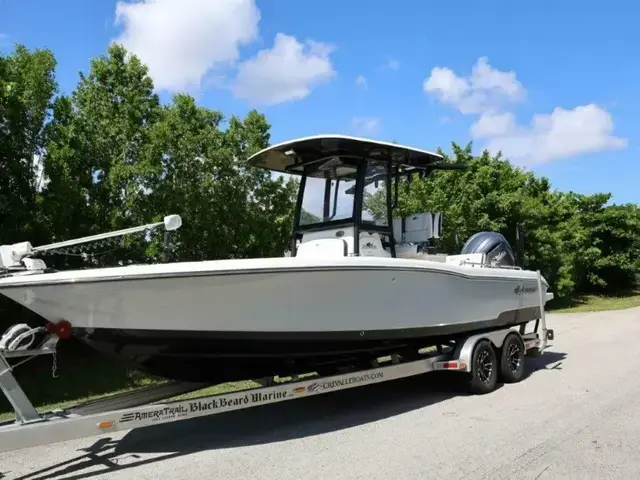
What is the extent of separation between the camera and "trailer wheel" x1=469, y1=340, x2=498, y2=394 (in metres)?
7.03

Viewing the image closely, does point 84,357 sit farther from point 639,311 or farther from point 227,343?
point 639,311

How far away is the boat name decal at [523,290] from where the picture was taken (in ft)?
27.0

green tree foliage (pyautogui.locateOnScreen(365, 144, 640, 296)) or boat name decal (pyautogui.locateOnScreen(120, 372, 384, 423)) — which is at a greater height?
green tree foliage (pyautogui.locateOnScreen(365, 144, 640, 296))

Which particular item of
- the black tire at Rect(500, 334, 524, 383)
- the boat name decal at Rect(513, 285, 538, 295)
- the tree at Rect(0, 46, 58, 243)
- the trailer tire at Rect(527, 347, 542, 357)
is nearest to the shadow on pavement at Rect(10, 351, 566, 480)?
the black tire at Rect(500, 334, 524, 383)

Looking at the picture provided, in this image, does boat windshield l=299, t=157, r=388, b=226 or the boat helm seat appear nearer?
the boat helm seat

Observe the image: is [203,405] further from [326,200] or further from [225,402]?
[326,200]

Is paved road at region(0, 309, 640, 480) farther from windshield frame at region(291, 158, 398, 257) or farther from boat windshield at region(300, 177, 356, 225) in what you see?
boat windshield at region(300, 177, 356, 225)

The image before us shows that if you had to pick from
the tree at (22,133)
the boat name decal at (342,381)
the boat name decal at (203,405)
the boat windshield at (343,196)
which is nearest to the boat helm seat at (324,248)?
the boat windshield at (343,196)

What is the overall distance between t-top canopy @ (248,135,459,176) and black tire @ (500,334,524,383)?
8.51 ft

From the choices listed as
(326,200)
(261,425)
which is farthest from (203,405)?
(326,200)

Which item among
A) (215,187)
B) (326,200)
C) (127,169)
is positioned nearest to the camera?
(326,200)

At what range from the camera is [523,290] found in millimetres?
8438

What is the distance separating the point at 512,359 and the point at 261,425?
148 inches

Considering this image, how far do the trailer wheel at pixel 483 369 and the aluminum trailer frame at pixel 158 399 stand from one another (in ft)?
0.04
